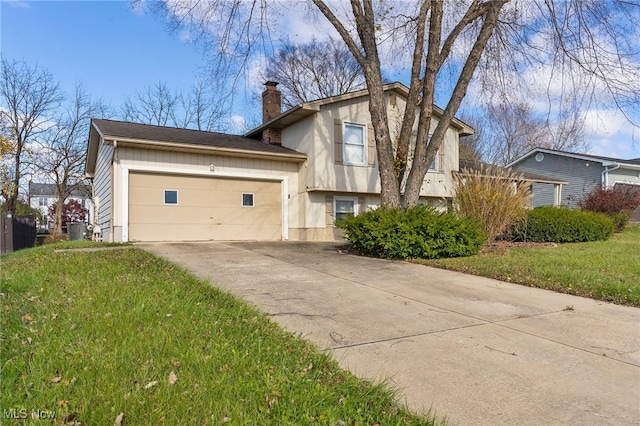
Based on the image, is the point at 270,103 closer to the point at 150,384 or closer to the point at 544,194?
the point at 150,384

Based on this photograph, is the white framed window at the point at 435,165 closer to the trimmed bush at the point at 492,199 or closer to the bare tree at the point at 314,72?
the trimmed bush at the point at 492,199

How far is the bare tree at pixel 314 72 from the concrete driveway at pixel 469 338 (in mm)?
24331

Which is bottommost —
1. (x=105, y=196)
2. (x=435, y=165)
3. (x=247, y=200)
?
(x=247, y=200)

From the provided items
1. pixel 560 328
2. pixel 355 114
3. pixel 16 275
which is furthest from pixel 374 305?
pixel 355 114

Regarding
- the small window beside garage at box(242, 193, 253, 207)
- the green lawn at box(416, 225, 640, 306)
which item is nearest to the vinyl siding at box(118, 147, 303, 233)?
the small window beside garage at box(242, 193, 253, 207)

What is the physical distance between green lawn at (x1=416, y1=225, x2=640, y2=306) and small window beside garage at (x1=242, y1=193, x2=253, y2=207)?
22.7 ft

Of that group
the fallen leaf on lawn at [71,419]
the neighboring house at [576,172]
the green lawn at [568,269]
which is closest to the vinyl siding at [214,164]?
the green lawn at [568,269]

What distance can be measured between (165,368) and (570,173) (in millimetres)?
26285

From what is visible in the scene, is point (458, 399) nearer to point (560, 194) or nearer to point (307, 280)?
point (307, 280)

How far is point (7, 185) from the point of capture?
20719 millimetres

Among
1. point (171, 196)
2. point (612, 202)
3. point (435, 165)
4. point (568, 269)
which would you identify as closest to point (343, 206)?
point (435, 165)

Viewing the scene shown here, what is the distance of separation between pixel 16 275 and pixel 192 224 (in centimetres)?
687

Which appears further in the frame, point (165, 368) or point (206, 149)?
point (206, 149)

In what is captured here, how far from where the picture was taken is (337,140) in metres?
13.7
